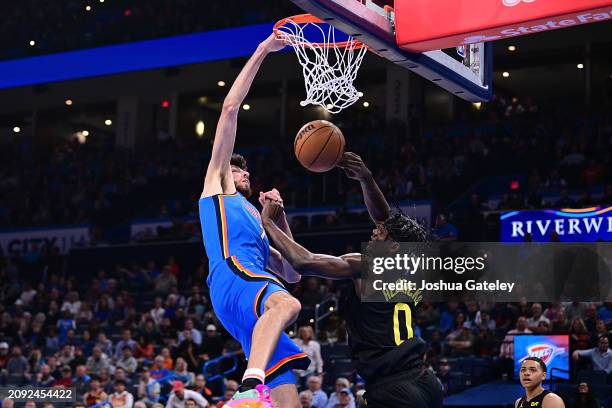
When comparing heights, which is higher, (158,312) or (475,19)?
(475,19)

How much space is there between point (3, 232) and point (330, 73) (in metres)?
20.2

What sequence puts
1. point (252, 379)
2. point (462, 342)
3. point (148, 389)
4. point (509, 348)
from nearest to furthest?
point (252, 379) → point (509, 348) → point (462, 342) → point (148, 389)

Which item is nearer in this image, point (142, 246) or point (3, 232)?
point (142, 246)

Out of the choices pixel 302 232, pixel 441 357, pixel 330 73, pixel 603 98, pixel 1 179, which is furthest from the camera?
pixel 1 179

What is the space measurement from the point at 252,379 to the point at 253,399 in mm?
131

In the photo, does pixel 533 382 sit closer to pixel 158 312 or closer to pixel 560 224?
pixel 560 224

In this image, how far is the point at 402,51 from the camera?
5949 mm

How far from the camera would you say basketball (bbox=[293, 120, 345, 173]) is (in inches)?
231

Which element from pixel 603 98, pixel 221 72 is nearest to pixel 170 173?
pixel 221 72

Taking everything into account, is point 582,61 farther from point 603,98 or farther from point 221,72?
point 221,72

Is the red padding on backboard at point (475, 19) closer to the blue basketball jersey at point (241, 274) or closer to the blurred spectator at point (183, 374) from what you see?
the blue basketball jersey at point (241, 274)

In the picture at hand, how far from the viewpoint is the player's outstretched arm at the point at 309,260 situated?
5.23m

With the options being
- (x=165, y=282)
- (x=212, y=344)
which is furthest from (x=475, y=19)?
(x=165, y=282)

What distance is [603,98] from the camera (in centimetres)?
2369
